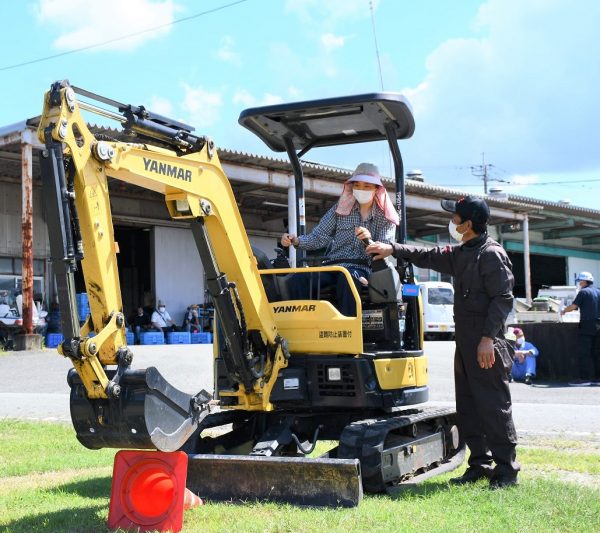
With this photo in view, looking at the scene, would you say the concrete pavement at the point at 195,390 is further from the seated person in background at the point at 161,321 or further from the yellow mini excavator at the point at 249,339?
the seated person in background at the point at 161,321

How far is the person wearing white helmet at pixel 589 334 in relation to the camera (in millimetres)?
14922

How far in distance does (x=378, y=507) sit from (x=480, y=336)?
157 cm

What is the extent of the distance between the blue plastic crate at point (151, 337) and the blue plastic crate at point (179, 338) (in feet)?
1.30

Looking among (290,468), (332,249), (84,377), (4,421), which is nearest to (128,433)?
(84,377)

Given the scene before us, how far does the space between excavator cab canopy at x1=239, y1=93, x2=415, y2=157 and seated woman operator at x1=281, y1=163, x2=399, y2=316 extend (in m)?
0.43

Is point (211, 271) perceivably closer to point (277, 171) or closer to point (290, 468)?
point (290, 468)

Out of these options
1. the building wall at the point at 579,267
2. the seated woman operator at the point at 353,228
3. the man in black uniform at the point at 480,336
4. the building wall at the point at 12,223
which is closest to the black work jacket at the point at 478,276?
the man in black uniform at the point at 480,336

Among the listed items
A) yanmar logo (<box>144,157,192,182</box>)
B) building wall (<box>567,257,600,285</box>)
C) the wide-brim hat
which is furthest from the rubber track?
building wall (<box>567,257,600,285</box>)

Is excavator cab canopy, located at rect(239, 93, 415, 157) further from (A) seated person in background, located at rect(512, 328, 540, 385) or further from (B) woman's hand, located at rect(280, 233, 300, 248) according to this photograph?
(A) seated person in background, located at rect(512, 328, 540, 385)

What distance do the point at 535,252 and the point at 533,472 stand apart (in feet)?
133

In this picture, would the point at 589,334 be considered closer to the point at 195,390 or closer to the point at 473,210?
the point at 195,390

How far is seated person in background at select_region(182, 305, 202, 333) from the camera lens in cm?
2908

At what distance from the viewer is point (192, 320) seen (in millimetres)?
29703

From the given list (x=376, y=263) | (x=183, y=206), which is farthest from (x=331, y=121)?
(x=183, y=206)
